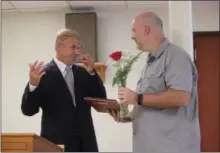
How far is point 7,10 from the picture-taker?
428 centimetres

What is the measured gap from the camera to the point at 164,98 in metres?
1.67

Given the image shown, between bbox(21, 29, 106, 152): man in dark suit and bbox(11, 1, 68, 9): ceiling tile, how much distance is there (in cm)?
189

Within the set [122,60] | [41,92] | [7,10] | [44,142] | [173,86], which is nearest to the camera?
[173,86]

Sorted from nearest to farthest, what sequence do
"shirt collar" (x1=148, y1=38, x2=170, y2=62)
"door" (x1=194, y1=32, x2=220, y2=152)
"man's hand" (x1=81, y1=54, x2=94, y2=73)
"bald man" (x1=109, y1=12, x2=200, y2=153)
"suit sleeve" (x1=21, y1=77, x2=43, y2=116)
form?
"bald man" (x1=109, y1=12, x2=200, y2=153) → "shirt collar" (x1=148, y1=38, x2=170, y2=62) → "suit sleeve" (x1=21, y1=77, x2=43, y2=116) → "man's hand" (x1=81, y1=54, x2=94, y2=73) → "door" (x1=194, y1=32, x2=220, y2=152)

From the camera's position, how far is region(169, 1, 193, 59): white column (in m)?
2.10

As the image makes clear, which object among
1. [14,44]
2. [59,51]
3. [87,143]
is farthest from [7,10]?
[87,143]

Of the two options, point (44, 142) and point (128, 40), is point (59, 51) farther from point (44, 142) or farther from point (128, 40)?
point (128, 40)

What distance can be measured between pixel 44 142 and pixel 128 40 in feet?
8.63

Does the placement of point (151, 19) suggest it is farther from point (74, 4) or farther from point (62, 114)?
point (74, 4)

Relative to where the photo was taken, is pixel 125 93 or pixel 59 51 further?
pixel 59 51

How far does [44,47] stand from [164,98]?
9.47 feet

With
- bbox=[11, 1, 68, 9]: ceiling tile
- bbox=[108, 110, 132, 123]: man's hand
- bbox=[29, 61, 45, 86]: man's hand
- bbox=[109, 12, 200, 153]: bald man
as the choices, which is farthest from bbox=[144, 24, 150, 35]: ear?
bbox=[11, 1, 68, 9]: ceiling tile

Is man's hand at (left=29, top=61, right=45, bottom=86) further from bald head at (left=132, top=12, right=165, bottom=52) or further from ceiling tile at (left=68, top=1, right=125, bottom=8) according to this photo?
ceiling tile at (left=68, top=1, right=125, bottom=8)

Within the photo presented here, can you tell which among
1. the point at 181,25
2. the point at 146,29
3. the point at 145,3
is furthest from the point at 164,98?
the point at 145,3
